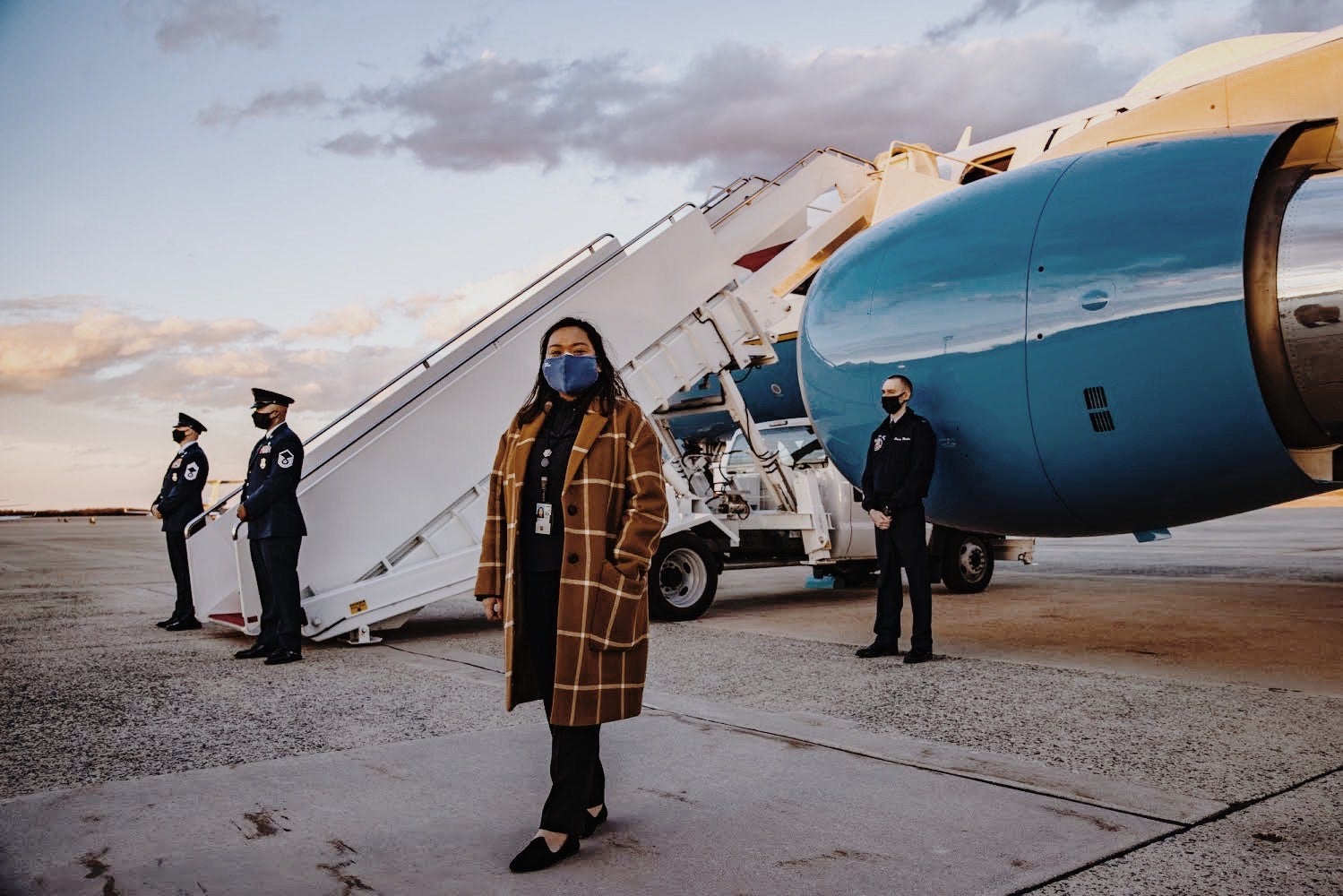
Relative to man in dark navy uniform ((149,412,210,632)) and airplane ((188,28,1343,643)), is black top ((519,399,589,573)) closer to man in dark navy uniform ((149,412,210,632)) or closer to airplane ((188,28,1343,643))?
airplane ((188,28,1343,643))

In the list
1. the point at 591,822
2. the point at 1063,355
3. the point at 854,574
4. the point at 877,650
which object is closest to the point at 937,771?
the point at 591,822

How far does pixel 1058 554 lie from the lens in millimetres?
17109

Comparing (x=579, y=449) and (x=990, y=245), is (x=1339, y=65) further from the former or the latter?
(x=579, y=449)

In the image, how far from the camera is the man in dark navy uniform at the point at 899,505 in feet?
20.2

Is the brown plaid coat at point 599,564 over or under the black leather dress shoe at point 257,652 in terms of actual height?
over

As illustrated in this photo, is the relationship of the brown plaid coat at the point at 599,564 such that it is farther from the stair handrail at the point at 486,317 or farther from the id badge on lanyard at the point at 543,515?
the stair handrail at the point at 486,317

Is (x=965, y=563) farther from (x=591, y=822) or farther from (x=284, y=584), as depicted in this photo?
(x=591, y=822)

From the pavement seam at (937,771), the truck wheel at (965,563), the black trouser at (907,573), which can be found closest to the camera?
the pavement seam at (937,771)

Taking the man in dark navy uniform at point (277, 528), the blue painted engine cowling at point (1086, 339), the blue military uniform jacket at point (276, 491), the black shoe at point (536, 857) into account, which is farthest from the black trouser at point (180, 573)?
the black shoe at point (536, 857)

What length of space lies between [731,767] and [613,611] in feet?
4.26

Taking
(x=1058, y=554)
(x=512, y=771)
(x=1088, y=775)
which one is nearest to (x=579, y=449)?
(x=512, y=771)

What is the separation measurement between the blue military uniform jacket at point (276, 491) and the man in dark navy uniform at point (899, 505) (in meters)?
3.88

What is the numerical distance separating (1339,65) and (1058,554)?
41.1 feet

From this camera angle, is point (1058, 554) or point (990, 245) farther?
point (1058, 554)
